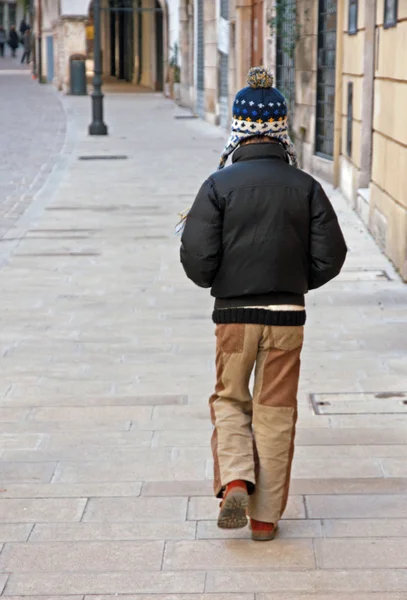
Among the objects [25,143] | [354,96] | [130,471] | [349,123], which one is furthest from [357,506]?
[25,143]

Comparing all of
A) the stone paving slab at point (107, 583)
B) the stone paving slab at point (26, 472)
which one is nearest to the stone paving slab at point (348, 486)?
the stone paving slab at point (107, 583)

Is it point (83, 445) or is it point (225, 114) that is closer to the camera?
point (83, 445)

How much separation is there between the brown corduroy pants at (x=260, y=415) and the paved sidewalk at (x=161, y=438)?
24cm

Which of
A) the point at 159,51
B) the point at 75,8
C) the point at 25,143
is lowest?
the point at 25,143

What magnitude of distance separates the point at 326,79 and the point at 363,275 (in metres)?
6.99

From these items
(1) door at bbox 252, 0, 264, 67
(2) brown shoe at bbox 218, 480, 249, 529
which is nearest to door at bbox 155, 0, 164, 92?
(1) door at bbox 252, 0, 264, 67

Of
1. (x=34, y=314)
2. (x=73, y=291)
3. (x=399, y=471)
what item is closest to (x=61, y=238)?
(x=73, y=291)

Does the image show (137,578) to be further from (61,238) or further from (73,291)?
(61,238)

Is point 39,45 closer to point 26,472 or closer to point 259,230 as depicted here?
point 26,472

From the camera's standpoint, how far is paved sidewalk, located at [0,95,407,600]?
4070 millimetres

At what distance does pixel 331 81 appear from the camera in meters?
15.6

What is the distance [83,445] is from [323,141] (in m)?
11.4

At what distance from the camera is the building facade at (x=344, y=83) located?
9916 millimetres

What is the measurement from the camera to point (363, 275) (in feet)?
31.1
